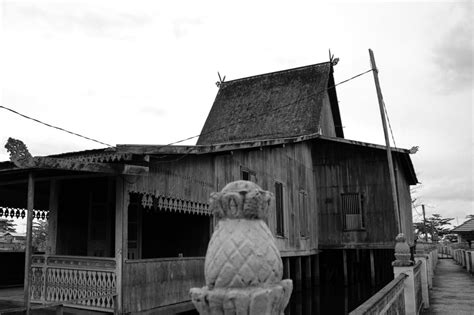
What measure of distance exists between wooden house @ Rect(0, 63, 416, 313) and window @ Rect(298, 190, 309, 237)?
0.08 meters

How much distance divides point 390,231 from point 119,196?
42.4 feet

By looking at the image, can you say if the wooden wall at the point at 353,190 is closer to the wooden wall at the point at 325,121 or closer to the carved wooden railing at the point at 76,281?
the wooden wall at the point at 325,121

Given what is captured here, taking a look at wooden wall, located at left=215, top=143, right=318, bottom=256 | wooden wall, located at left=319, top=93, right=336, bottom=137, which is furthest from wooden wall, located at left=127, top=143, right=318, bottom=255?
wooden wall, located at left=319, top=93, right=336, bottom=137

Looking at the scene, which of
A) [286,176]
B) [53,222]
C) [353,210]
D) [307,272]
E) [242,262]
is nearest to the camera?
[242,262]

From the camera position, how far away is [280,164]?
631 inches

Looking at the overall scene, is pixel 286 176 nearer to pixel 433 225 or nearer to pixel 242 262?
pixel 242 262

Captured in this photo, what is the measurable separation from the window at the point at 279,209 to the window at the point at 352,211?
4.35 m

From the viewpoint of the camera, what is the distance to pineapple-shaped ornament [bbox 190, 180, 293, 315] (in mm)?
2549

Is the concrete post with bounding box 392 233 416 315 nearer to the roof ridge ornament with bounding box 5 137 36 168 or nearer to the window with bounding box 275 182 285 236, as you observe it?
the window with bounding box 275 182 285 236

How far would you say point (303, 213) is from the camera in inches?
708

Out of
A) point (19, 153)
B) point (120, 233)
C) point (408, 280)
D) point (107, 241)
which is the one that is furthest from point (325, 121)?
point (19, 153)

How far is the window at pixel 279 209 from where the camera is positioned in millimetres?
15712

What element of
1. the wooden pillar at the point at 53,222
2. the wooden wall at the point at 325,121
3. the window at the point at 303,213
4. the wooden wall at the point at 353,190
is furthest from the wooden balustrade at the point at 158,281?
the wooden wall at the point at 325,121

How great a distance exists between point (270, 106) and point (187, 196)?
1284 cm
